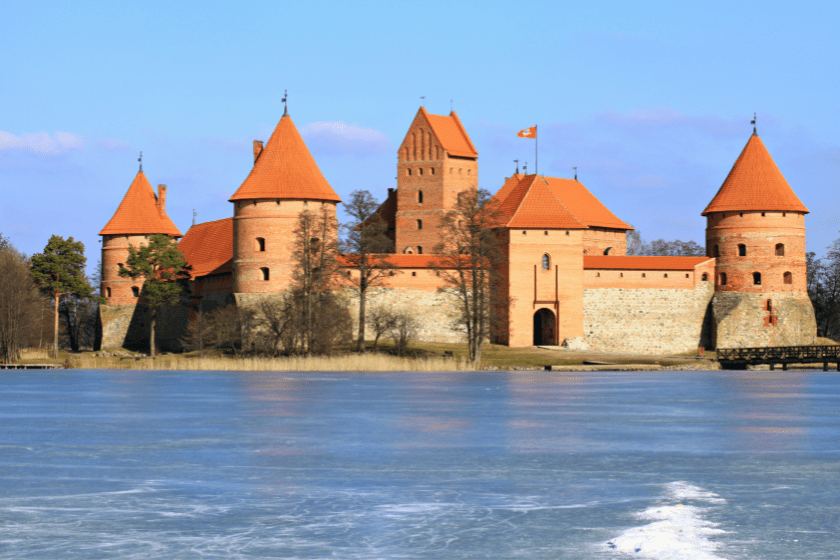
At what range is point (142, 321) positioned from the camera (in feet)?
168

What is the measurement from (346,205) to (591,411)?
25.9 m

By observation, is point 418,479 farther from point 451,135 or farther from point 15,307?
point 451,135

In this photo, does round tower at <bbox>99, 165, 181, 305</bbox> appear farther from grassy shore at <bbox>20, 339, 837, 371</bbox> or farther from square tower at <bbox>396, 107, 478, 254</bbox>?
square tower at <bbox>396, 107, 478, 254</bbox>

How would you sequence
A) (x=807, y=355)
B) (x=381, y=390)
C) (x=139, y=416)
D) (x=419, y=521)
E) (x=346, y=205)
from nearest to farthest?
1. (x=419, y=521)
2. (x=139, y=416)
3. (x=381, y=390)
4. (x=807, y=355)
5. (x=346, y=205)

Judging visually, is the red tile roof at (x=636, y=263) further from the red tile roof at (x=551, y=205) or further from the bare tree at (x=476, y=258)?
the bare tree at (x=476, y=258)

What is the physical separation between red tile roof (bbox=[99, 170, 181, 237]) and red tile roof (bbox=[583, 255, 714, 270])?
21.8m

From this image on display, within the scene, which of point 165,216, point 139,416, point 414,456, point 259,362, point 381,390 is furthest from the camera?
point 165,216

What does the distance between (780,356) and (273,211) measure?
21370 millimetres

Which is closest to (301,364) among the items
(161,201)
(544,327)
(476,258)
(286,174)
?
(476,258)

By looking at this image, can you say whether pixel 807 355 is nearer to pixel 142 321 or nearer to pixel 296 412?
pixel 296 412

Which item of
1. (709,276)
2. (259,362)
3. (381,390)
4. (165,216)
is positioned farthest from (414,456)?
(165,216)

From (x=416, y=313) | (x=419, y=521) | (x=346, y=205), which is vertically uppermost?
(x=346, y=205)

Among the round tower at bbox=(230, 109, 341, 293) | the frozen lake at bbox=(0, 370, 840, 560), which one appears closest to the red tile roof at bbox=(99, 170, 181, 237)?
the round tower at bbox=(230, 109, 341, 293)

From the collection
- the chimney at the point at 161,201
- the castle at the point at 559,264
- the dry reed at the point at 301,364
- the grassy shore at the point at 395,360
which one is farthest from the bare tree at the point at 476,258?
the chimney at the point at 161,201
